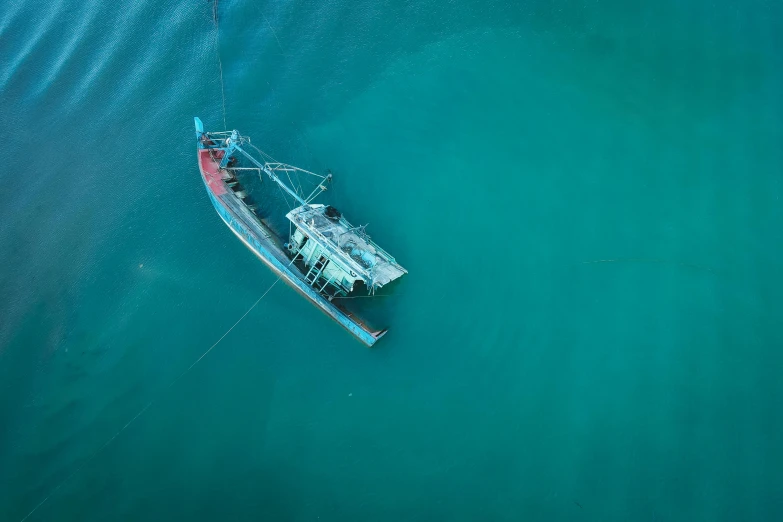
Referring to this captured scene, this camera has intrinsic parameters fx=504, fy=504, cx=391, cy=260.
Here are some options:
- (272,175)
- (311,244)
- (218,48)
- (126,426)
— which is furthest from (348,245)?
(218,48)

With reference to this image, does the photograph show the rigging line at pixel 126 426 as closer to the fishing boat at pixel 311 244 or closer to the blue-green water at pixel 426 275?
the blue-green water at pixel 426 275

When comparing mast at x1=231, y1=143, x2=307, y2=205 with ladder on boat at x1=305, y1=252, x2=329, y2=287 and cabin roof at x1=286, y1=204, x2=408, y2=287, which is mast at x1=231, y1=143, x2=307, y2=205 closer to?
cabin roof at x1=286, y1=204, x2=408, y2=287

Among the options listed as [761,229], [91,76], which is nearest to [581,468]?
[761,229]

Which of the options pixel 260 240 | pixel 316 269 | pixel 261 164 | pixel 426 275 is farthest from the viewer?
pixel 261 164

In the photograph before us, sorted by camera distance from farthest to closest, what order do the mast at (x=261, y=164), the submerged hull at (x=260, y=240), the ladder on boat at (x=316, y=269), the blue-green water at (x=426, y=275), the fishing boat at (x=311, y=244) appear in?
1. the mast at (x=261, y=164)
2. the ladder on boat at (x=316, y=269)
3. the submerged hull at (x=260, y=240)
4. the fishing boat at (x=311, y=244)
5. the blue-green water at (x=426, y=275)

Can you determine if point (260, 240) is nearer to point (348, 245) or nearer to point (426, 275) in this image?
point (348, 245)

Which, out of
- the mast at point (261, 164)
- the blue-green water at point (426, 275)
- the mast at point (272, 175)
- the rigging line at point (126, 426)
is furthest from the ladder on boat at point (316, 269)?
the rigging line at point (126, 426)

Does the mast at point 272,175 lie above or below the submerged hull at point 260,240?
above
